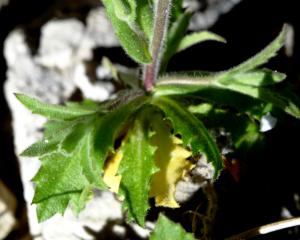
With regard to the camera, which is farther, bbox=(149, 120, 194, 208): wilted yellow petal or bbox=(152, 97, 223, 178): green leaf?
bbox=(149, 120, 194, 208): wilted yellow petal

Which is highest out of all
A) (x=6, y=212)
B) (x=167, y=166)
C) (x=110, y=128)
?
(x=110, y=128)

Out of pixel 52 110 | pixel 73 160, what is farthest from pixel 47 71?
pixel 73 160

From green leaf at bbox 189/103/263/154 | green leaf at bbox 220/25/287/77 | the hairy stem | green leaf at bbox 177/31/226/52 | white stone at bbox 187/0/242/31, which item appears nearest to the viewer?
the hairy stem

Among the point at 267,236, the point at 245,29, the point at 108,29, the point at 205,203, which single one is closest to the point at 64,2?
the point at 108,29

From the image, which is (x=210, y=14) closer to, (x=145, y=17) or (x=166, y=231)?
(x=145, y=17)

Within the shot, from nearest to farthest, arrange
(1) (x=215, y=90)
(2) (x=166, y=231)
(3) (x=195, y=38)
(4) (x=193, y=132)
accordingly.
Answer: (2) (x=166, y=231) → (4) (x=193, y=132) → (1) (x=215, y=90) → (3) (x=195, y=38)

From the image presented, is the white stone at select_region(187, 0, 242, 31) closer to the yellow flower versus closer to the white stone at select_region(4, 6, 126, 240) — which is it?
the white stone at select_region(4, 6, 126, 240)

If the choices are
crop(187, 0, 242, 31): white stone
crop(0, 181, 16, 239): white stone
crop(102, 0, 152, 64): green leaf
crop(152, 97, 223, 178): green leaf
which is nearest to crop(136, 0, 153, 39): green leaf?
crop(102, 0, 152, 64): green leaf
